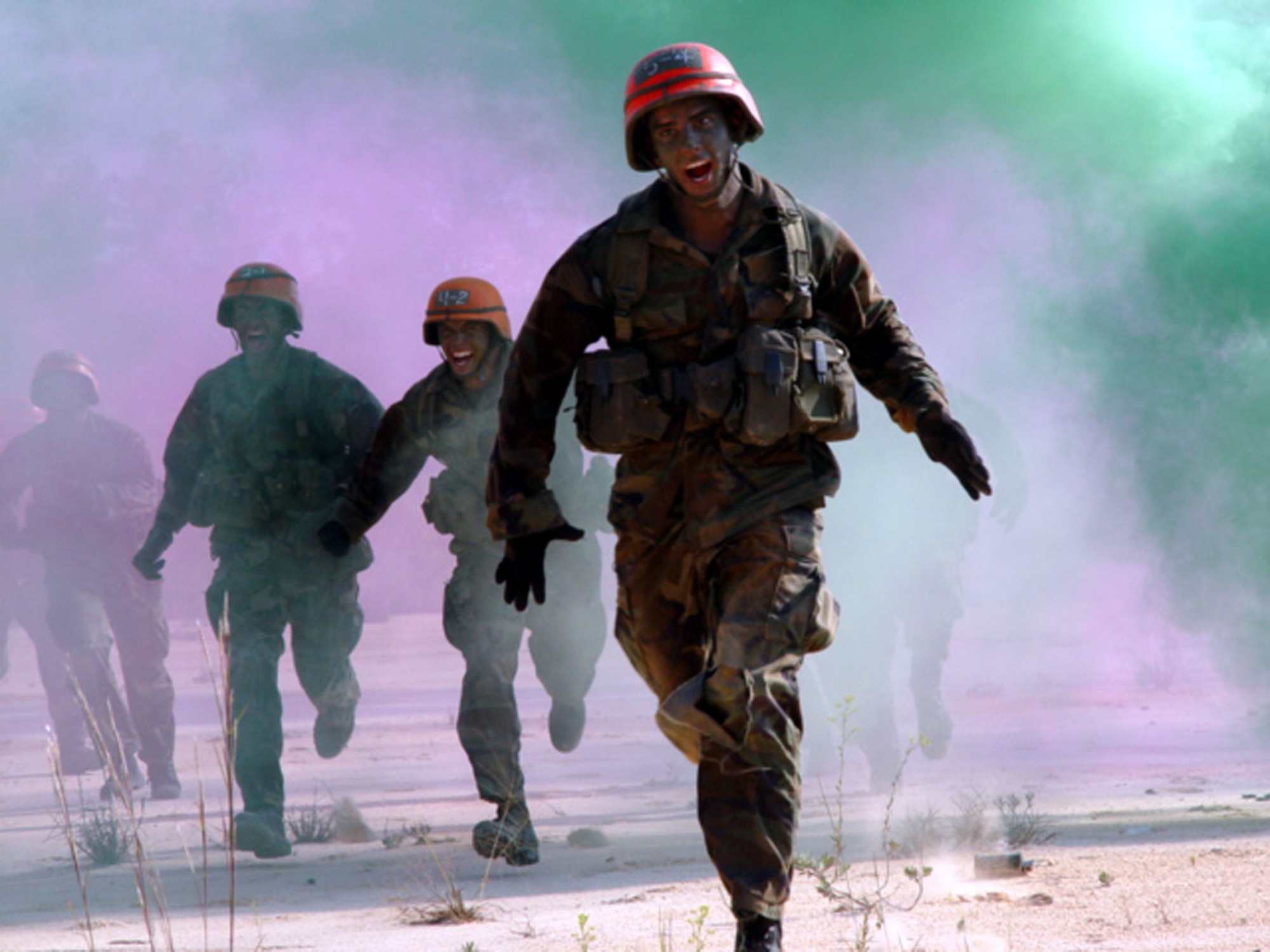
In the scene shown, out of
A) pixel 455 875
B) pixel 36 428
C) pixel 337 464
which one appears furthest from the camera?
pixel 36 428

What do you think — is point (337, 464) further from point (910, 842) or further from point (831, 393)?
point (831, 393)

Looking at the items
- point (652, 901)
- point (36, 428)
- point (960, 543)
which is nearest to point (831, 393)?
point (652, 901)

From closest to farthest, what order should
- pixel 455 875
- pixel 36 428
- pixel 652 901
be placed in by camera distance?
pixel 652 901
pixel 455 875
pixel 36 428

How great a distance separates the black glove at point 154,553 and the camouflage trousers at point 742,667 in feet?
14.7

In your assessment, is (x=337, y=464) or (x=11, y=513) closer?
(x=337, y=464)

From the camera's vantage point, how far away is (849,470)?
10766 mm

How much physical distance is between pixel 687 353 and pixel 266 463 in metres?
3.99

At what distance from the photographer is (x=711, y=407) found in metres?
4.15

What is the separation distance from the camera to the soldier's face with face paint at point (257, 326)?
26.1 feet

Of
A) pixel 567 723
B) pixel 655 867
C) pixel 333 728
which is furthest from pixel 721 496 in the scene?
pixel 333 728

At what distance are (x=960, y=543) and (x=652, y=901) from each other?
5423 mm

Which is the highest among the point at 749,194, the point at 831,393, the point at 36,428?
the point at 36,428

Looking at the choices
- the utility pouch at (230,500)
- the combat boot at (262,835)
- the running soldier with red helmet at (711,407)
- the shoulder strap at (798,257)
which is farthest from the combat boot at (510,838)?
the shoulder strap at (798,257)

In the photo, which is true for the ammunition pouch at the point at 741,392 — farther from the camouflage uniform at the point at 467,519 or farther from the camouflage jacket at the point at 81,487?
the camouflage jacket at the point at 81,487
